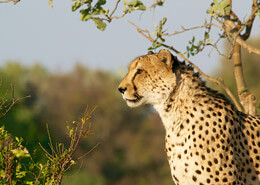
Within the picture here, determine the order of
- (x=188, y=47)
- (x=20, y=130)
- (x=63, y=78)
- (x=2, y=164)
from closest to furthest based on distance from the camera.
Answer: (x=2, y=164) → (x=188, y=47) → (x=20, y=130) → (x=63, y=78)

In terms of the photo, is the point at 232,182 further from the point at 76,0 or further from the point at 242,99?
the point at 76,0

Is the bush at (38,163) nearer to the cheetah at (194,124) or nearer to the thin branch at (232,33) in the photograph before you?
the cheetah at (194,124)

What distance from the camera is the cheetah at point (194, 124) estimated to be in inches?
204

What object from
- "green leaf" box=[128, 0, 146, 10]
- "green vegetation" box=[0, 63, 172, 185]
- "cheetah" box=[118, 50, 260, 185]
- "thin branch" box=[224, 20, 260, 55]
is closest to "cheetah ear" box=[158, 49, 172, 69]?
"cheetah" box=[118, 50, 260, 185]

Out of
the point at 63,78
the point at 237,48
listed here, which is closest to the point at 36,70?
the point at 63,78

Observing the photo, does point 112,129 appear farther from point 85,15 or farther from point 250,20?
point 85,15

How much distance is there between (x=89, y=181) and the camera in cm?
4031

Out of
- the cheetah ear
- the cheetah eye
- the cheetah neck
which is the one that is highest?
the cheetah ear

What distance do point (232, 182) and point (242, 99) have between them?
1.42 m

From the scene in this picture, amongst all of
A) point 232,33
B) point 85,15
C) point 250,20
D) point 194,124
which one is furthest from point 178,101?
point 250,20

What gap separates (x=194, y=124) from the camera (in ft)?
17.3

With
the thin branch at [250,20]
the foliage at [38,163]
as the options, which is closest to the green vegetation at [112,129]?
the thin branch at [250,20]

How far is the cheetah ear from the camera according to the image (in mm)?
5383

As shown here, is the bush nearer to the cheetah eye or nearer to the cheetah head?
the cheetah head
